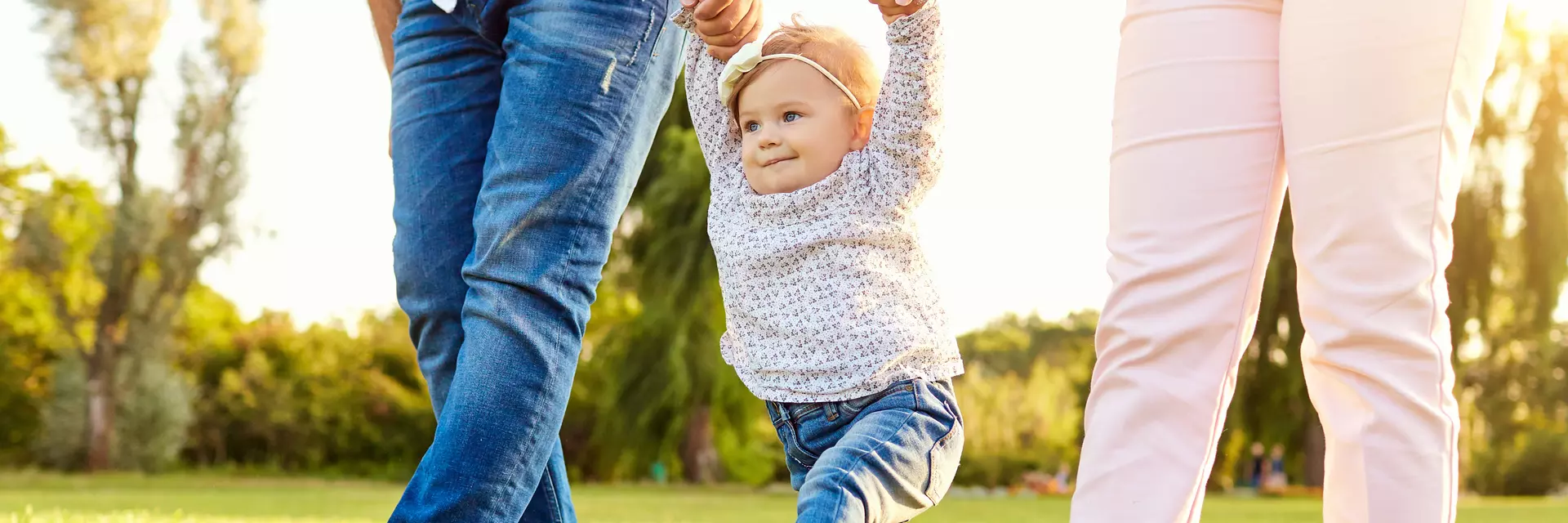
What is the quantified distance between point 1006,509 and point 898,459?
8.25 metres

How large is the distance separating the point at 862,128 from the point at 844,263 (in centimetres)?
22

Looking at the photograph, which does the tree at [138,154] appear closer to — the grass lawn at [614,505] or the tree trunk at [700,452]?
the grass lawn at [614,505]

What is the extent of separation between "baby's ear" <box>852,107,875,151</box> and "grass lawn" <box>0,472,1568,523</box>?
430 centimetres

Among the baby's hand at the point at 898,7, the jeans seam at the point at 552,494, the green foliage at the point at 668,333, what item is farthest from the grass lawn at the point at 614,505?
the baby's hand at the point at 898,7

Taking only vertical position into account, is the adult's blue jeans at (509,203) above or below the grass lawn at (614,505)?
above

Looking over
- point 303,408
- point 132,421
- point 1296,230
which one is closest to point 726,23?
point 1296,230

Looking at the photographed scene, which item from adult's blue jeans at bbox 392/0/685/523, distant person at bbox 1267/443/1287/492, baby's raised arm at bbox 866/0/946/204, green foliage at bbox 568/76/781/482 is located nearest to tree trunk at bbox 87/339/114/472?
green foliage at bbox 568/76/781/482

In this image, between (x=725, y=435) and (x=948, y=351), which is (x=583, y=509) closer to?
(x=725, y=435)

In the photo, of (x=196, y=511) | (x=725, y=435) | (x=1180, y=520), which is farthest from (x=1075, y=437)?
(x=1180, y=520)

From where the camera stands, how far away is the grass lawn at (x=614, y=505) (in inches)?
305

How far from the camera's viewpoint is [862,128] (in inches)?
67.2

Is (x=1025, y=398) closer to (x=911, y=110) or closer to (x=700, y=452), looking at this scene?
(x=700, y=452)

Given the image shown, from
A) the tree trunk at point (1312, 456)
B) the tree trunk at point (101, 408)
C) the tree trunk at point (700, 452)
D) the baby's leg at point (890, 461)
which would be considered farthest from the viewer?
the tree trunk at point (101, 408)

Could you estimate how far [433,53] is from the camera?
1.67 m
